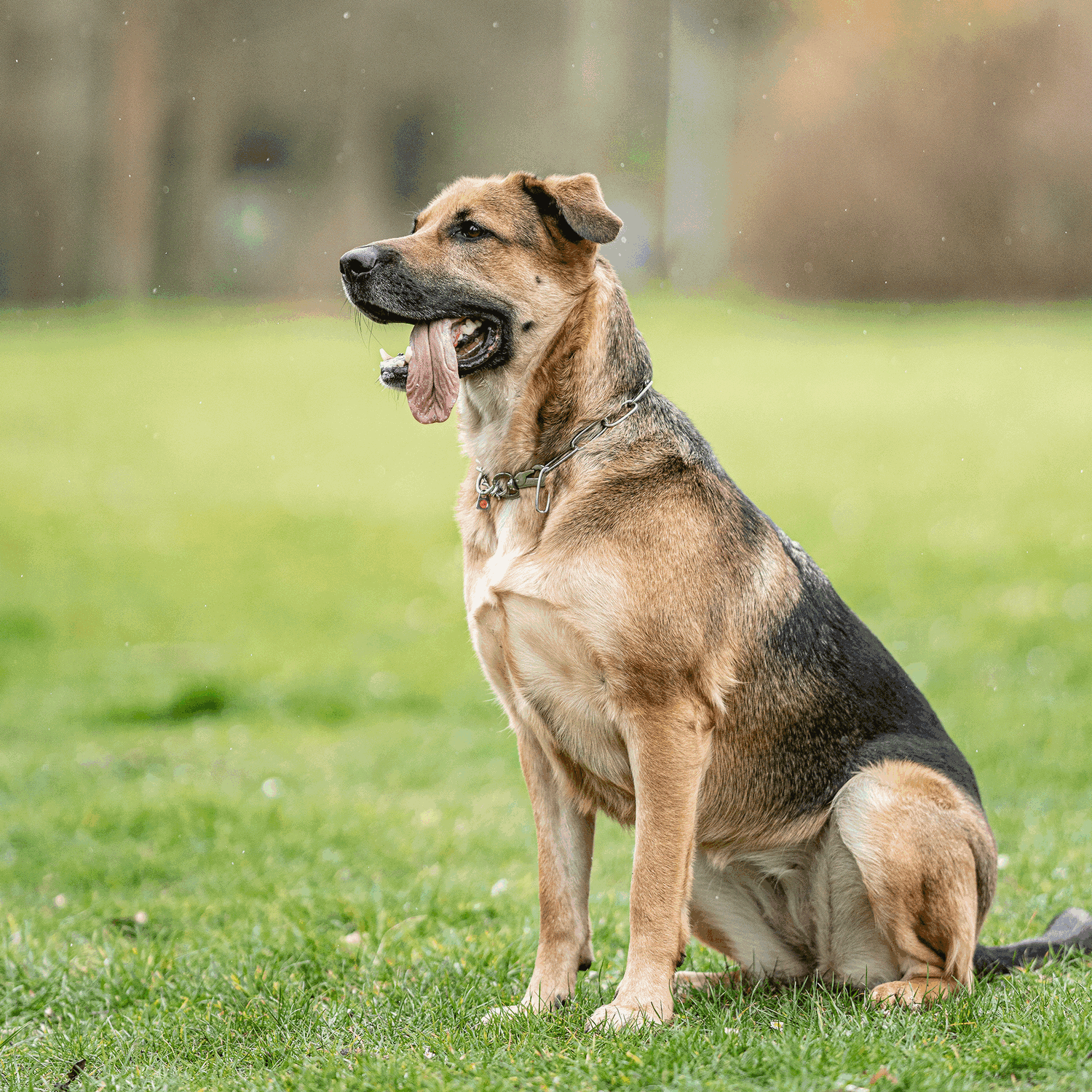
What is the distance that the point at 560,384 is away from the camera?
3.92 meters

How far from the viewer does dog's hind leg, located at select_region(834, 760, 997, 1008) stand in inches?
146

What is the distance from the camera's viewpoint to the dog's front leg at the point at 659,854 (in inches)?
141

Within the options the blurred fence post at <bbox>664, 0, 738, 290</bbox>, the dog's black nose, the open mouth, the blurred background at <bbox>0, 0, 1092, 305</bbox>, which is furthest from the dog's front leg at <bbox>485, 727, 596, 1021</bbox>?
the blurred fence post at <bbox>664, 0, 738, 290</bbox>

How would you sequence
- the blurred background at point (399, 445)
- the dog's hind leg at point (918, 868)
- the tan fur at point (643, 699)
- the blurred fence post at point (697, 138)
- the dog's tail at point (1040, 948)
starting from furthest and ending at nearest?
the blurred fence post at point (697, 138)
the blurred background at point (399, 445)
the dog's tail at point (1040, 948)
the dog's hind leg at point (918, 868)
the tan fur at point (643, 699)

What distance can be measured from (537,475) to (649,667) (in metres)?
0.73

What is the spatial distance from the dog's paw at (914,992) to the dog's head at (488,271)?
2.28m

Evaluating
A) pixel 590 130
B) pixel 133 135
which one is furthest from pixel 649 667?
pixel 133 135

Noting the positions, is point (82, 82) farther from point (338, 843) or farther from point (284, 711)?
point (338, 843)

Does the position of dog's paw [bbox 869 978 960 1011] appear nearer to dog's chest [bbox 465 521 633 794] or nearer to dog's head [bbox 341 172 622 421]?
dog's chest [bbox 465 521 633 794]

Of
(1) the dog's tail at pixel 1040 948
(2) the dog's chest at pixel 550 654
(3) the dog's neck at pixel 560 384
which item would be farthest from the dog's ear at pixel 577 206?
(1) the dog's tail at pixel 1040 948

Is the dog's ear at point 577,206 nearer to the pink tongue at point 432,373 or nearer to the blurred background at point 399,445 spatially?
the pink tongue at point 432,373

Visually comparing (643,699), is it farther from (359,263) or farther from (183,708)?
(183,708)

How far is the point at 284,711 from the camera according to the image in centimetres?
1042

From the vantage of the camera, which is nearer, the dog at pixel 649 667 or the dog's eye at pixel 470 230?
the dog at pixel 649 667
